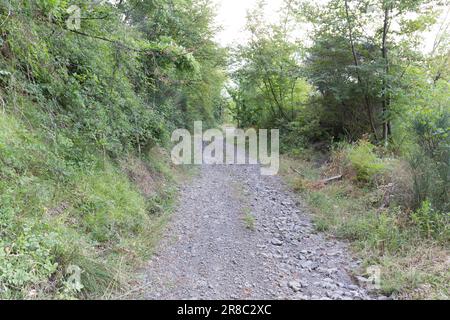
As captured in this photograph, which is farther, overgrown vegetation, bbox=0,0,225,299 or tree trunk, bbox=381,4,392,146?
tree trunk, bbox=381,4,392,146

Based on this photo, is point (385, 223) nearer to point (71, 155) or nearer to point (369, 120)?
point (71, 155)

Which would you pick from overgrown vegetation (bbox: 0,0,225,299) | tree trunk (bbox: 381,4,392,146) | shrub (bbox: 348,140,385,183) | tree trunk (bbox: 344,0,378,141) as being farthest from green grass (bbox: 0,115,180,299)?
tree trunk (bbox: 344,0,378,141)

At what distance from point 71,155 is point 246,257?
3.04 meters

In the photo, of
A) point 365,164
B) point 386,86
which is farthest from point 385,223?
point 386,86

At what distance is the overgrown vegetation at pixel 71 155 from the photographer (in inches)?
103

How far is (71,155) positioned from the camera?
4293mm

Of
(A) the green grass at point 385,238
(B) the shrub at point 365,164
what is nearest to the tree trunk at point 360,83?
(B) the shrub at point 365,164

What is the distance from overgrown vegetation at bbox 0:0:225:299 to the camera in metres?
2.62

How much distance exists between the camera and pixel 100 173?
184 inches

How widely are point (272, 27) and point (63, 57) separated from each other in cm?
1225

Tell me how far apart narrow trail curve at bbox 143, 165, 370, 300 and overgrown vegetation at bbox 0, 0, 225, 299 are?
16.2 inches

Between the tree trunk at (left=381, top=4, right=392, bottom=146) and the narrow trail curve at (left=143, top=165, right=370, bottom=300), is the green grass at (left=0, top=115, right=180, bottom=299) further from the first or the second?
the tree trunk at (left=381, top=4, right=392, bottom=146)

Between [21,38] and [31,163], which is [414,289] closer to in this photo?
[31,163]

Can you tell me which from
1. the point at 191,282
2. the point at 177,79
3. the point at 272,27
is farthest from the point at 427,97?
the point at 272,27
